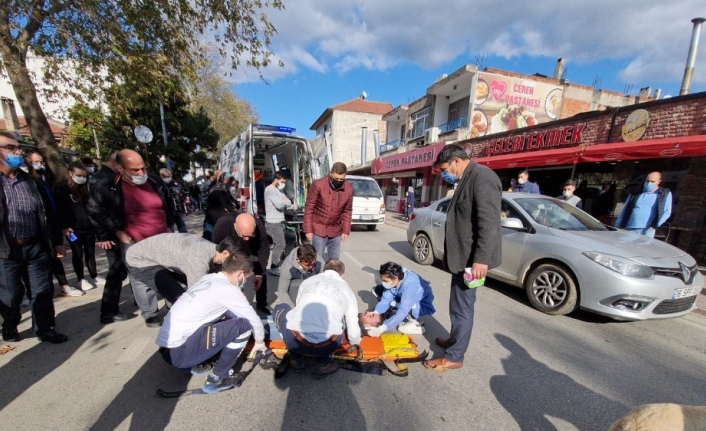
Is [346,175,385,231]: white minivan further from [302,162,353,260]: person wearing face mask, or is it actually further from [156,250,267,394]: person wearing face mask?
[156,250,267,394]: person wearing face mask

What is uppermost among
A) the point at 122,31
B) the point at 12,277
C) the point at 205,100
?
the point at 205,100

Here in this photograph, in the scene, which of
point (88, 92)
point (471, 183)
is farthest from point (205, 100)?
point (471, 183)

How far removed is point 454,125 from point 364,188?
852 cm

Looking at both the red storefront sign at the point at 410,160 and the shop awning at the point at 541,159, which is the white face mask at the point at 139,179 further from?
the red storefront sign at the point at 410,160

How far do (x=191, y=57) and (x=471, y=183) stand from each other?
6124 mm

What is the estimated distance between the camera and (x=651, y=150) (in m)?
5.86

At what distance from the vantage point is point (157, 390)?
206 cm

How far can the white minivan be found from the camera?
9156mm

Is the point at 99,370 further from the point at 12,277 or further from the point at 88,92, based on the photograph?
the point at 88,92

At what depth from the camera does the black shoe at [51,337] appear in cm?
267

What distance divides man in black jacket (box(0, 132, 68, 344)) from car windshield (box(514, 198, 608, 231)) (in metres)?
5.81

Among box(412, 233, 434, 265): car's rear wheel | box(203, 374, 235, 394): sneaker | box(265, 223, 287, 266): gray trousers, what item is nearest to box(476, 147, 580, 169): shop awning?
box(412, 233, 434, 265): car's rear wheel

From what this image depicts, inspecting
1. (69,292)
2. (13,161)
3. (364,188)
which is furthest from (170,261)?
(364,188)

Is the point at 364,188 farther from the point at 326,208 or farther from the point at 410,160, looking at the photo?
the point at 410,160
